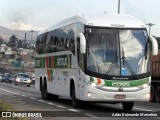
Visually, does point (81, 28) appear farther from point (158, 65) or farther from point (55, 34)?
point (158, 65)

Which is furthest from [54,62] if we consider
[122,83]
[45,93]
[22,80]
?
[22,80]

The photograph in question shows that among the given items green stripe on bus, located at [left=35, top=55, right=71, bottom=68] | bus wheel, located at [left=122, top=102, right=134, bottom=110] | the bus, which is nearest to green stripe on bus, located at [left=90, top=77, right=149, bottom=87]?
the bus

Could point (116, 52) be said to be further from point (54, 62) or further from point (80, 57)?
point (54, 62)

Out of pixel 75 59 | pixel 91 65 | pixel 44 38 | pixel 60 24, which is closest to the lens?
pixel 91 65

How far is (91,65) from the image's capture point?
17938mm

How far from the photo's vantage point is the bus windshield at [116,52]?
17.8 meters

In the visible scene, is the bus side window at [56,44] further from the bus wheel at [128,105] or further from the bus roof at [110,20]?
the bus wheel at [128,105]

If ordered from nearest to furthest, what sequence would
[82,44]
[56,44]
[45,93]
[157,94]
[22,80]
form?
[82,44] → [56,44] → [45,93] → [157,94] → [22,80]

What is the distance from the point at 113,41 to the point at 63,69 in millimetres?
4444

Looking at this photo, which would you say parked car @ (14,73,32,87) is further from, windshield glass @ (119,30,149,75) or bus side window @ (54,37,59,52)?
windshield glass @ (119,30,149,75)

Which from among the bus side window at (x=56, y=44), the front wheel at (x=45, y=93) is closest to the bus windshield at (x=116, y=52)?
the bus side window at (x=56, y=44)

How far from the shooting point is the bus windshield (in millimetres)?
17844

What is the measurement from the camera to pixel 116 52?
Result: 17938 millimetres

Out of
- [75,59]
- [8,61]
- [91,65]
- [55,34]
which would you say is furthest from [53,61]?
Answer: [8,61]
